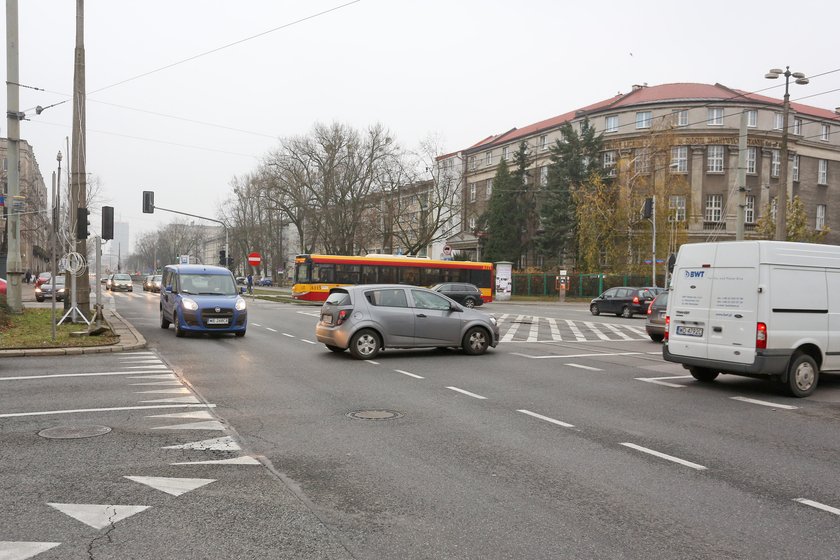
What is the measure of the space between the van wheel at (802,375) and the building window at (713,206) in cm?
5651

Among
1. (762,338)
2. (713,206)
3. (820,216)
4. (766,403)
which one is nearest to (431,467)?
(766,403)

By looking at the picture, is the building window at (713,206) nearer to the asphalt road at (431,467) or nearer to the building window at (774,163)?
the building window at (774,163)

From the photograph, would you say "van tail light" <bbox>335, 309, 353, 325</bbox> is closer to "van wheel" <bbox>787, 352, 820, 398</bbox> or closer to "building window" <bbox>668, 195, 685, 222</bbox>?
"van wheel" <bbox>787, 352, 820, 398</bbox>

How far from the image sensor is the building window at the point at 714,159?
61578 mm

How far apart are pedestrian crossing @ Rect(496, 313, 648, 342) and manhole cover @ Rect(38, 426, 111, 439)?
13215 mm

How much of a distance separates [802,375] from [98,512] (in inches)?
382

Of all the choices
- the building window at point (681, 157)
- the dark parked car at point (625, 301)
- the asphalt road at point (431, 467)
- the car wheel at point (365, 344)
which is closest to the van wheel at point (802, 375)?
the asphalt road at point (431, 467)

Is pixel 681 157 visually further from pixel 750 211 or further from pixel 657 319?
pixel 657 319

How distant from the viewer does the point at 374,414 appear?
8180mm

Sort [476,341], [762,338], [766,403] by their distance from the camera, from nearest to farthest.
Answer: [766,403] < [762,338] < [476,341]

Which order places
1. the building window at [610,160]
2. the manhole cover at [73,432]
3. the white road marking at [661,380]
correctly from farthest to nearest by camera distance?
the building window at [610,160], the white road marking at [661,380], the manhole cover at [73,432]

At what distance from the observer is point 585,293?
187 feet

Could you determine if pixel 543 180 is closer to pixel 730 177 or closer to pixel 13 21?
pixel 730 177

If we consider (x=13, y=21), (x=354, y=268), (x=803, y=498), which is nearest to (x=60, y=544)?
(x=803, y=498)
